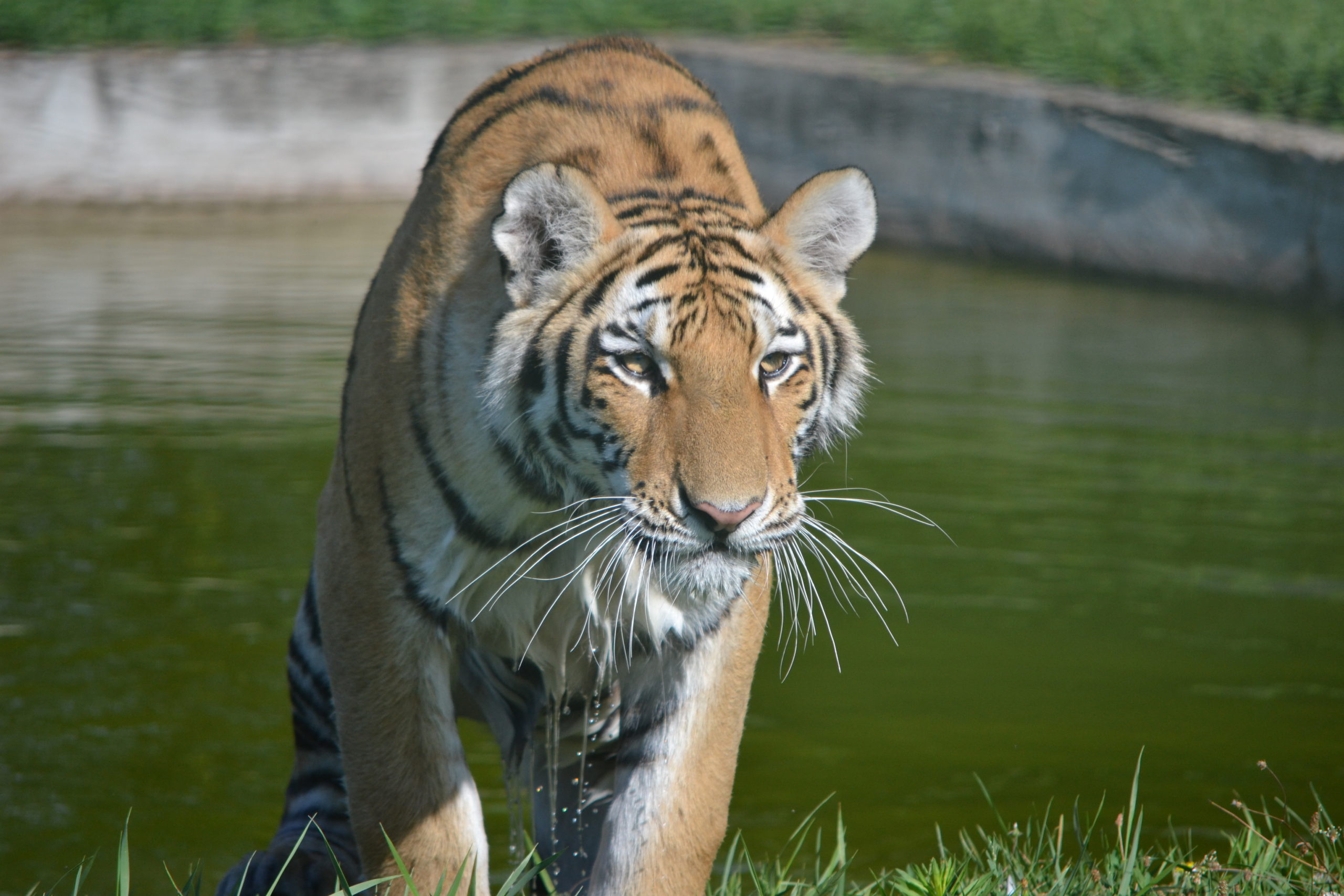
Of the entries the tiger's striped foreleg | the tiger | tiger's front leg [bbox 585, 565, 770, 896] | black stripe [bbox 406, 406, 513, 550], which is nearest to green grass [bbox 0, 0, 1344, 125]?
the tiger

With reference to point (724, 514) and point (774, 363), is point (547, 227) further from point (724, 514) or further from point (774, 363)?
point (724, 514)

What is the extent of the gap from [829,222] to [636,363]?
42 cm

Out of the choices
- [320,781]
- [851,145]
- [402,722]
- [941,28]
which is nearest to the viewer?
[402,722]

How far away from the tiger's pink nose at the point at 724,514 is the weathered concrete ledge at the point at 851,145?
5.91 meters

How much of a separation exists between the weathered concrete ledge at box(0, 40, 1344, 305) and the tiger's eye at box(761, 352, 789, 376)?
5.68 metres

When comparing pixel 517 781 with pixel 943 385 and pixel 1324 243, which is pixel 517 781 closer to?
pixel 943 385

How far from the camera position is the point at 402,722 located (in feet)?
7.64

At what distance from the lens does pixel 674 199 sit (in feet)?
7.58

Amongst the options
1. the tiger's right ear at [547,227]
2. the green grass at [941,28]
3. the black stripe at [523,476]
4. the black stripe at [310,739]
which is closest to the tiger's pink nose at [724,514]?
the black stripe at [523,476]

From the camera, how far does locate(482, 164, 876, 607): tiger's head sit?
2012mm

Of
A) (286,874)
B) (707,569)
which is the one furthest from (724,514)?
(286,874)

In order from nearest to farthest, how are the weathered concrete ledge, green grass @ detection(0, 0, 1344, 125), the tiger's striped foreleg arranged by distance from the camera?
the tiger's striped foreleg
the weathered concrete ledge
green grass @ detection(0, 0, 1344, 125)

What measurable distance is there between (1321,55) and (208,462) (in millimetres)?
6055

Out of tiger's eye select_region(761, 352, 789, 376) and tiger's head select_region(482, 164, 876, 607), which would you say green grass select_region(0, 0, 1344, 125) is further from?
tiger's eye select_region(761, 352, 789, 376)
